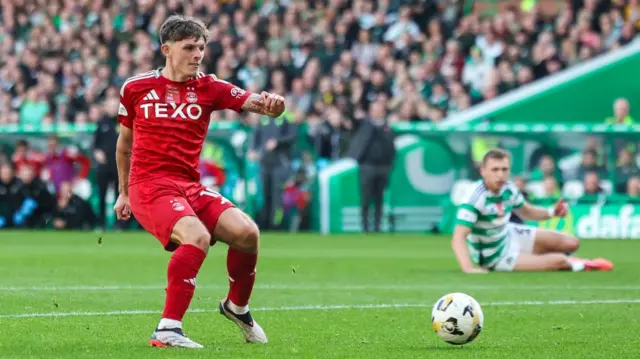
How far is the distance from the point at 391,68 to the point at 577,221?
16.7ft

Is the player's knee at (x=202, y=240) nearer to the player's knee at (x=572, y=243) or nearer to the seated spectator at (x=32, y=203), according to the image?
the player's knee at (x=572, y=243)

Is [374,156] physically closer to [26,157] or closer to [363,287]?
[26,157]

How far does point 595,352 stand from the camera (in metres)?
7.36

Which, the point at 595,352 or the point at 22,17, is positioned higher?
the point at 22,17

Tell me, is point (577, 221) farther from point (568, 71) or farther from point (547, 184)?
point (568, 71)

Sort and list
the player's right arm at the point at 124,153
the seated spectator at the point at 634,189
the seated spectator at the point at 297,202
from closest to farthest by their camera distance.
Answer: the player's right arm at the point at 124,153, the seated spectator at the point at 634,189, the seated spectator at the point at 297,202

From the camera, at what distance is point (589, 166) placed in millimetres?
20641

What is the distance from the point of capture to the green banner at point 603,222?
66.3ft

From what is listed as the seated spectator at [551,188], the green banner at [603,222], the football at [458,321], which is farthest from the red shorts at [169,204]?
the seated spectator at [551,188]

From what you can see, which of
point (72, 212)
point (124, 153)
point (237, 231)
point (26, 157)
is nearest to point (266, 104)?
point (237, 231)

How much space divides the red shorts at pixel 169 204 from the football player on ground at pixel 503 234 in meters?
5.82

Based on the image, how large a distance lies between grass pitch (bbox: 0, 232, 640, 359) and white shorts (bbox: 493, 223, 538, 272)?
449 mm

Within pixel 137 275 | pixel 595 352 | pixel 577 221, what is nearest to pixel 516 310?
pixel 595 352

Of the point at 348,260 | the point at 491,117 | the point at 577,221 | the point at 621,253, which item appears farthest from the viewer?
the point at 491,117
